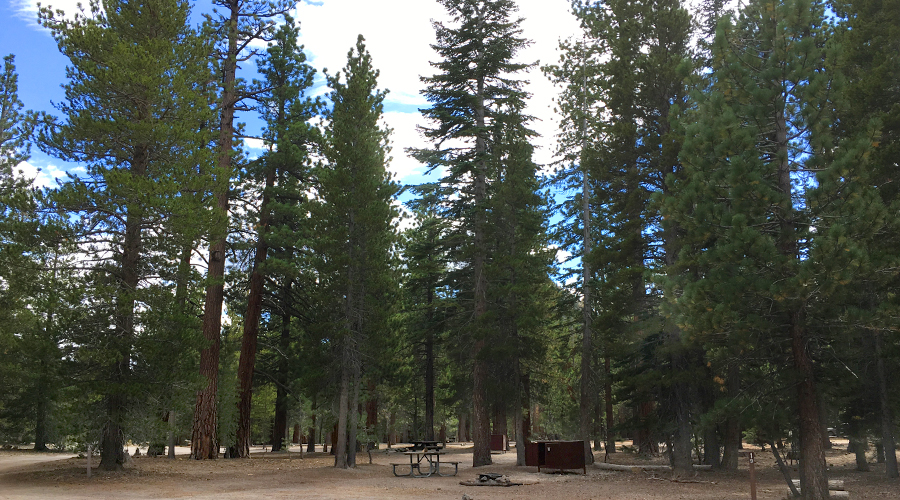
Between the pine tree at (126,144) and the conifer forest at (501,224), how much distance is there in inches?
2.6

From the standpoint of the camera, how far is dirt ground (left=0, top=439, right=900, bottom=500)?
11.7m

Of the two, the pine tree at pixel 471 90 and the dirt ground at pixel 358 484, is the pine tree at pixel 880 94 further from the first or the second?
the pine tree at pixel 471 90

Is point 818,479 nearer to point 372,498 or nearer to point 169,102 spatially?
point 372,498

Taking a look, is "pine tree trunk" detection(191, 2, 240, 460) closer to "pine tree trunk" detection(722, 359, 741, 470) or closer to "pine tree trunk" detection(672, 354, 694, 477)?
"pine tree trunk" detection(672, 354, 694, 477)

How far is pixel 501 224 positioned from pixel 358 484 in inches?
465

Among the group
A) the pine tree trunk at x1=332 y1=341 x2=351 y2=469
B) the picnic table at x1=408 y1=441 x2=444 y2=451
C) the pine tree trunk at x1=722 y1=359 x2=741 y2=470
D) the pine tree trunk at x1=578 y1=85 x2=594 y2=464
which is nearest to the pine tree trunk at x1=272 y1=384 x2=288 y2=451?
the pine tree trunk at x1=332 y1=341 x2=351 y2=469

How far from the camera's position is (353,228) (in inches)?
744

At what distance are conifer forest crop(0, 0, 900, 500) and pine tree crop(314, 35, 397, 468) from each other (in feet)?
0.32

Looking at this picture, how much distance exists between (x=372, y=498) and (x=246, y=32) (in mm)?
16191

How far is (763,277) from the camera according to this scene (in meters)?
11.1

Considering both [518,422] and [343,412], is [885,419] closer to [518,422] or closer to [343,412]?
[518,422]

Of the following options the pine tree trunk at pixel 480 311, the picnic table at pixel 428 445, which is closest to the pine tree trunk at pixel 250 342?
the pine tree trunk at pixel 480 311

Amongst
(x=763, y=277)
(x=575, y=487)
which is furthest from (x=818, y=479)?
(x=575, y=487)

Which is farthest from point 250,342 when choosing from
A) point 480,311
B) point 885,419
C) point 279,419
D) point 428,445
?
point 885,419
